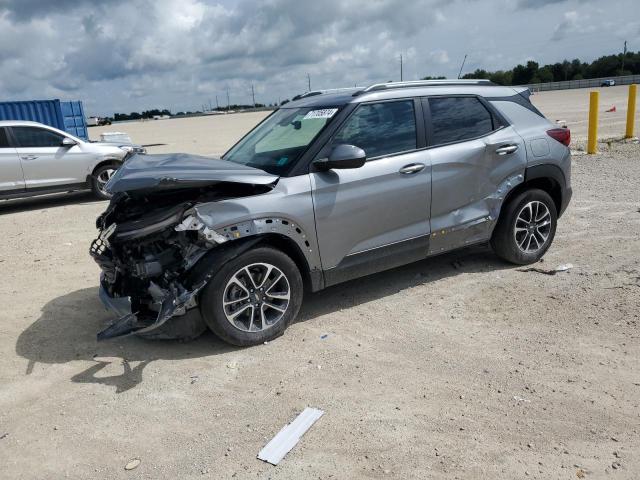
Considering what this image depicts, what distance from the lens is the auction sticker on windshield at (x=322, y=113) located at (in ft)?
14.8

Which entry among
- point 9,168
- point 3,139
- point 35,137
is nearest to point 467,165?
point 9,168

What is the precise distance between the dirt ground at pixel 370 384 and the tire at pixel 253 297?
0.16 metres

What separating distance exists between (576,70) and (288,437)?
11914 cm

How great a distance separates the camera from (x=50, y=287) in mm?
5676

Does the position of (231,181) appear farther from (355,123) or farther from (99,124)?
(99,124)

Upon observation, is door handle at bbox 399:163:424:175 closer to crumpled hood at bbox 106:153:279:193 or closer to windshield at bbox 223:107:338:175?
windshield at bbox 223:107:338:175

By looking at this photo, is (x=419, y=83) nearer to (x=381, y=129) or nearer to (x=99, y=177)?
(x=381, y=129)

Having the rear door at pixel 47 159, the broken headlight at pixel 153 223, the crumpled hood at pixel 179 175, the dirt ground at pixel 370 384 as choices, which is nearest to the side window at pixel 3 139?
the rear door at pixel 47 159

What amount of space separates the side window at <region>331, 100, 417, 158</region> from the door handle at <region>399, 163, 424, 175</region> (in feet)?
0.52

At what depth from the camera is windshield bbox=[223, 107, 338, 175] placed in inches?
174

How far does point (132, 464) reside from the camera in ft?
9.52

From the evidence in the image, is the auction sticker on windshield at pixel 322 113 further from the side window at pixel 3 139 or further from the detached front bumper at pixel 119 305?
the side window at pixel 3 139

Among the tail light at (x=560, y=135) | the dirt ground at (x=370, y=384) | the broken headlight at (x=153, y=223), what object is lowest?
the dirt ground at (x=370, y=384)

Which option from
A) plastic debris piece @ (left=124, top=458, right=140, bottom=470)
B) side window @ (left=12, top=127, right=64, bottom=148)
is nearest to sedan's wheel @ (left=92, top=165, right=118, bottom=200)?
side window @ (left=12, top=127, right=64, bottom=148)
